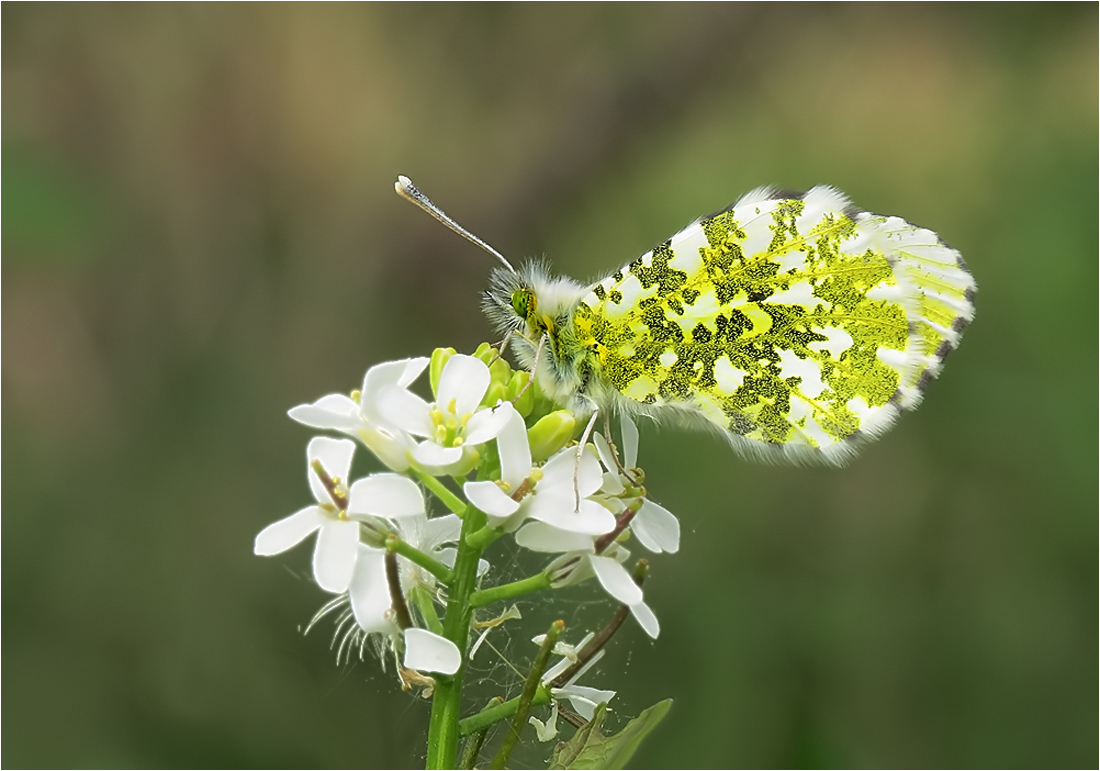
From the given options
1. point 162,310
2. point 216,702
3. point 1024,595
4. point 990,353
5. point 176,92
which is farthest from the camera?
point 176,92

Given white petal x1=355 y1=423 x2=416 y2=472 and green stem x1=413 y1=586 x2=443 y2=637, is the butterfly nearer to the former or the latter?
white petal x1=355 y1=423 x2=416 y2=472

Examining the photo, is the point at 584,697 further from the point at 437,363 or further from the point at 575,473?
the point at 437,363

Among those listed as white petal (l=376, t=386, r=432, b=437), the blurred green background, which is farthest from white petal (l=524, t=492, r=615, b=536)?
the blurred green background

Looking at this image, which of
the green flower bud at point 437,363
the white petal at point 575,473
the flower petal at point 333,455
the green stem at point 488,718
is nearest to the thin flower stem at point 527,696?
the green stem at point 488,718

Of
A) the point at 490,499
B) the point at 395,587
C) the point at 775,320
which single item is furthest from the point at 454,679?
the point at 775,320

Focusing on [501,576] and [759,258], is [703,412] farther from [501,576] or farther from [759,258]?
[501,576]

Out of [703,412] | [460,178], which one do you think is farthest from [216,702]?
[460,178]

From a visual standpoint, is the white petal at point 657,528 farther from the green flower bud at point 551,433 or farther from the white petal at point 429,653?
the white petal at point 429,653
